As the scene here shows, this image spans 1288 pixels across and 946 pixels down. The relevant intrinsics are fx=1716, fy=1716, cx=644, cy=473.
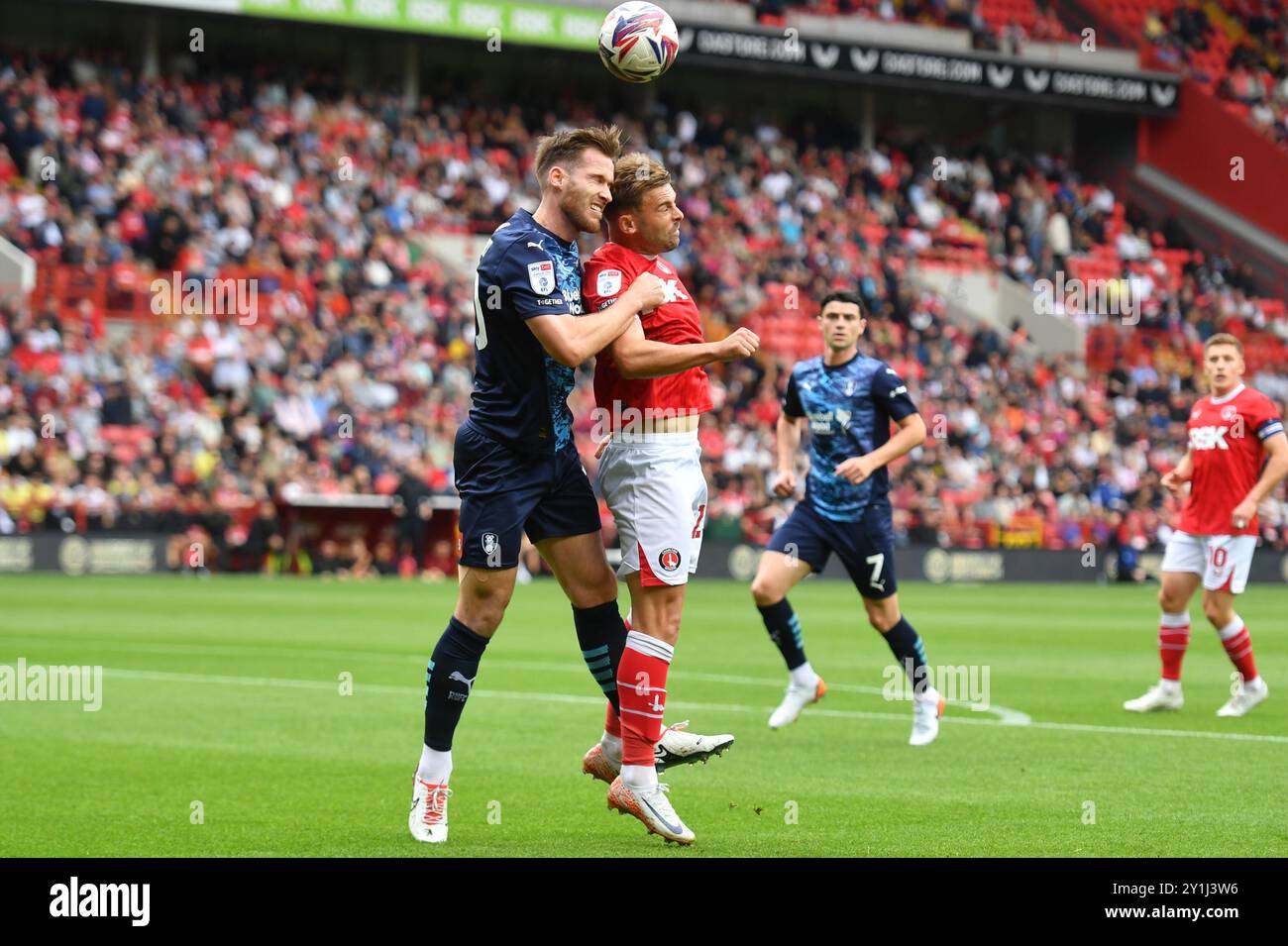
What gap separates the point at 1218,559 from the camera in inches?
475

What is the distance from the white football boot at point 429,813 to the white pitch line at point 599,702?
5295 millimetres

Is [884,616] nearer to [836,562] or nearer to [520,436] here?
[520,436]

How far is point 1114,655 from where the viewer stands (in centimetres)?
1716

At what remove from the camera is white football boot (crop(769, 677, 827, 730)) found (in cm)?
1096

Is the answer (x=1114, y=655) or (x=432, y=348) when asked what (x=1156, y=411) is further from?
(x=1114, y=655)

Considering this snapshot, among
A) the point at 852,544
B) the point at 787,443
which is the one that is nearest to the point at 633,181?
the point at 852,544

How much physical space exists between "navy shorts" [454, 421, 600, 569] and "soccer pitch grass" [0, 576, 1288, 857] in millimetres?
1167

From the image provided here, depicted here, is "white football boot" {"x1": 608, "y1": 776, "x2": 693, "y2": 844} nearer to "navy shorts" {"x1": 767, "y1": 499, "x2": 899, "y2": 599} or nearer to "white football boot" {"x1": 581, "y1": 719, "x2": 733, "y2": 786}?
"white football boot" {"x1": 581, "y1": 719, "x2": 733, "y2": 786}

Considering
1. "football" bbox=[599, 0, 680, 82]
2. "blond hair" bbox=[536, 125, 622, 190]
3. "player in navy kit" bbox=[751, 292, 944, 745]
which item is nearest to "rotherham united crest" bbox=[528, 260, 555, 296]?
"blond hair" bbox=[536, 125, 622, 190]

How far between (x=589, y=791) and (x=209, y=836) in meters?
2.08

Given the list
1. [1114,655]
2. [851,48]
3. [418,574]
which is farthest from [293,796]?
[851,48]

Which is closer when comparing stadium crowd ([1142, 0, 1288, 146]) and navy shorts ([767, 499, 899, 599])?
navy shorts ([767, 499, 899, 599])

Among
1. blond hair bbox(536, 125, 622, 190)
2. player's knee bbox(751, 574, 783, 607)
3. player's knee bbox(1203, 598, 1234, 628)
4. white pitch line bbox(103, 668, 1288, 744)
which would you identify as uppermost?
blond hair bbox(536, 125, 622, 190)

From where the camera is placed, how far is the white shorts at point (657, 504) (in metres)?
6.92
